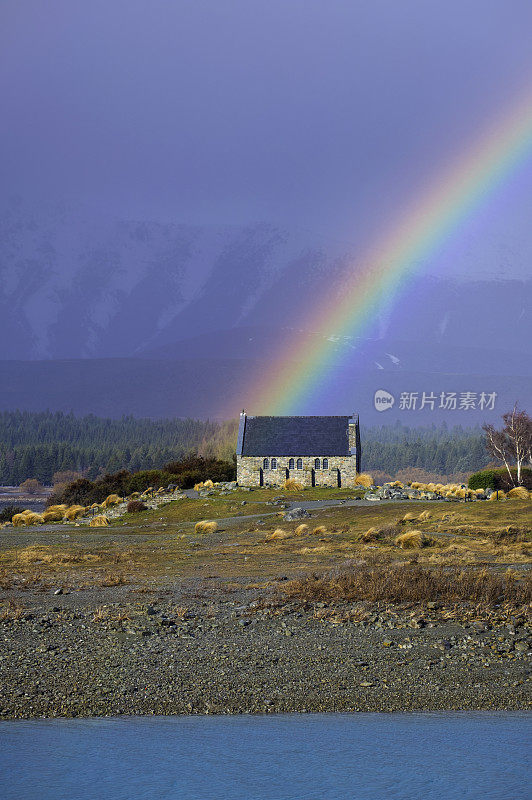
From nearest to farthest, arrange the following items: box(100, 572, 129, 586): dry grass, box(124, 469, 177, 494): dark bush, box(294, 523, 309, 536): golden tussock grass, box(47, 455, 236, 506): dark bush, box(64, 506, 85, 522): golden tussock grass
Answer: box(100, 572, 129, 586): dry grass
box(294, 523, 309, 536): golden tussock grass
box(64, 506, 85, 522): golden tussock grass
box(124, 469, 177, 494): dark bush
box(47, 455, 236, 506): dark bush

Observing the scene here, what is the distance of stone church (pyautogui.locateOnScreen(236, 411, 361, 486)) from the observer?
3378 inches

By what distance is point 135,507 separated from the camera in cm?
7188

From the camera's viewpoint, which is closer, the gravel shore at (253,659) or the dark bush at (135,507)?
the gravel shore at (253,659)

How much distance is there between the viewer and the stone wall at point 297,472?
85.7 meters

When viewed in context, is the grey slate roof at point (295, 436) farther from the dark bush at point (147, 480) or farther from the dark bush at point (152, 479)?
the dark bush at point (147, 480)

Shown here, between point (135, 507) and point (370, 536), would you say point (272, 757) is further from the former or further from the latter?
point (135, 507)

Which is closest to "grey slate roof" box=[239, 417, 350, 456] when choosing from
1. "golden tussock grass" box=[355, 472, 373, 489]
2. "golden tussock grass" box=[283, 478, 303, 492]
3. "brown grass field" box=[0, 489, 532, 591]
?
"golden tussock grass" box=[355, 472, 373, 489]

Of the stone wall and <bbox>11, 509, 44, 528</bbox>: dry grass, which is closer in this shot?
<bbox>11, 509, 44, 528</bbox>: dry grass

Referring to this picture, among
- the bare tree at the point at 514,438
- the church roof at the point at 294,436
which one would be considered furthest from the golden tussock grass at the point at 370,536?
the bare tree at the point at 514,438

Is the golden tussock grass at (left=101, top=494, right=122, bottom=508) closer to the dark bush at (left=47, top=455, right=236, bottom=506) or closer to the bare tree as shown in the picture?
the dark bush at (left=47, top=455, right=236, bottom=506)

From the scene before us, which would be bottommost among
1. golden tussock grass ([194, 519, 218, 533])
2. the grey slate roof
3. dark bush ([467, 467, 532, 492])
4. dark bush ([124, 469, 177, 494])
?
golden tussock grass ([194, 519, 218, 533])

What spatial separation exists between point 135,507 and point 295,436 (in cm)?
2328

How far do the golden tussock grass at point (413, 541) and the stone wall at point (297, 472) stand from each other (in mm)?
47598

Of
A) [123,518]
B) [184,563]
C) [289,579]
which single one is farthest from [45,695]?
[123,518]
